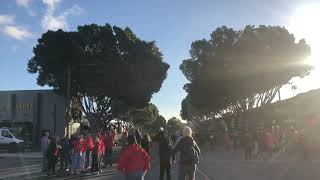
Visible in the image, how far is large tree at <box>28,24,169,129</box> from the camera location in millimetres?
53031

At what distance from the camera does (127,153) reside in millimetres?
10742

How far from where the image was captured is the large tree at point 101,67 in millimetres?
53031

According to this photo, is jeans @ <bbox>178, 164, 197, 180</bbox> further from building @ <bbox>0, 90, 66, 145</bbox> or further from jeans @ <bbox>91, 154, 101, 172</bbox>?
building @ <bbox>0, 90, 66, 145</bbox>

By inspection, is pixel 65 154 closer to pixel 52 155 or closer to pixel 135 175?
pixel 52 155

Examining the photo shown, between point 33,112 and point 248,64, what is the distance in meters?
21.6

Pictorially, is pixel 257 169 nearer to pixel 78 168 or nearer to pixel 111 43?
pixel 78 168

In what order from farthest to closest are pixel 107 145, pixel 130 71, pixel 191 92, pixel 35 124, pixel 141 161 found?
pixel 191 92
pixel 35 124
pixel 130 71
pixel 107 145
pixel 141 161

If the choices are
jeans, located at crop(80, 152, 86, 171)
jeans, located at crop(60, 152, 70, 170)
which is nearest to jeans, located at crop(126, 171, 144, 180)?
jeans, located at crop(80, 152, 86, 171)

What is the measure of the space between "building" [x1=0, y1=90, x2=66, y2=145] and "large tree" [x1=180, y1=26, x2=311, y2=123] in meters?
14.3

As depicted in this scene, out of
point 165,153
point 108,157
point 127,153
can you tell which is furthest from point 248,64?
point 127,153

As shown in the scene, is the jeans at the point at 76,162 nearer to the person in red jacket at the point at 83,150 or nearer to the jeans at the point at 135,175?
the person in red jacket at the point at 83,150

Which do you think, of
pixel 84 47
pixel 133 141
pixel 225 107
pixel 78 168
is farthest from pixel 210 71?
pixel 133 141

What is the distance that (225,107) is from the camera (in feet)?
200

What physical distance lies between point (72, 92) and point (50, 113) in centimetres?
467
